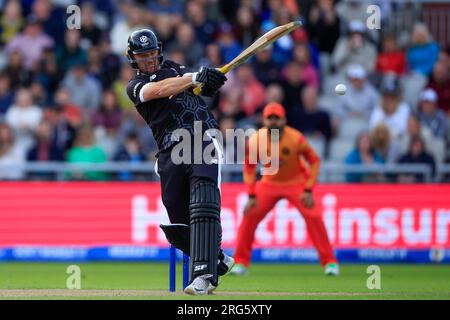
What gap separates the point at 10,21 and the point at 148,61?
11.4 m

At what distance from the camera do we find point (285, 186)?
1759 centimetres

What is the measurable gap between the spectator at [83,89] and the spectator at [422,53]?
19.7ft

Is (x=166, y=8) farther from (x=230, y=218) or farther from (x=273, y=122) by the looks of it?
(x=273, y=122)

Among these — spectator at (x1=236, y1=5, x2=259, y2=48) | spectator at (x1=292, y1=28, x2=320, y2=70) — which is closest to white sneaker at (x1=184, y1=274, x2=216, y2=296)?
spectator at (x1=292, y1=28, x2=320, y2=70)

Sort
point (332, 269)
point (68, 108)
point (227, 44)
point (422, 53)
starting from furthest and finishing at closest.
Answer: point (422, 53) < point (227, 44) < point (68, 108) < point (332, 269)

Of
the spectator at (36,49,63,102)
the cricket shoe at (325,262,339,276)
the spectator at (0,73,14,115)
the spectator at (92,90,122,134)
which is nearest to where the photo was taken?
the cricket shoe at (325,262,339,276)

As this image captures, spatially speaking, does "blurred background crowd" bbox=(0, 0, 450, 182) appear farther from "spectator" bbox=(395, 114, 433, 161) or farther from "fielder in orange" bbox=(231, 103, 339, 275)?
"fielder in orange" bbox=(231, 103, 339, 275)

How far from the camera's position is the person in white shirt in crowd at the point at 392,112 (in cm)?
2181

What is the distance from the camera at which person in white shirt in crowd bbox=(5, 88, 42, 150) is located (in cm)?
2183

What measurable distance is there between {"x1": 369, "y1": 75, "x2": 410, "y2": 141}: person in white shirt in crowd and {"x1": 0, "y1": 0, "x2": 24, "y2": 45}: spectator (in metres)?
7.01

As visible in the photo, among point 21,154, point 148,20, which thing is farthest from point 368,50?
point 21,154

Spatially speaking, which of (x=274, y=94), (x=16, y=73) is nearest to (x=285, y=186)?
(x=274, y=94)

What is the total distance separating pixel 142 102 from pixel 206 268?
186cm

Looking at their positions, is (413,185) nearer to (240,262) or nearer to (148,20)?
(240,262)
